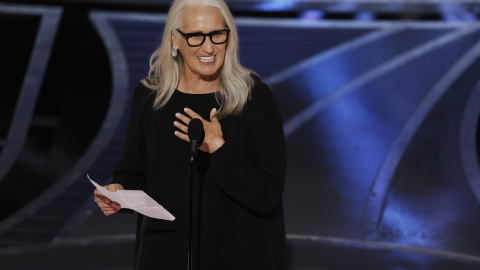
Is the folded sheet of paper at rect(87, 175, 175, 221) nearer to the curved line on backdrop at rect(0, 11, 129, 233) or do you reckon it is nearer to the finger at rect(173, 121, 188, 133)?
the finger at rect(173, 121, 188, 133)

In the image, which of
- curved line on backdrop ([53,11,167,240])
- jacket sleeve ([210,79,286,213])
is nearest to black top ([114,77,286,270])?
jacket sleeve ([210,79,286,213])

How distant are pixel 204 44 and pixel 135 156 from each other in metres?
0.40

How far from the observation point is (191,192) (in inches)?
68.4

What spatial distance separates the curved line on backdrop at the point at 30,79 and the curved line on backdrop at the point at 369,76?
219cm

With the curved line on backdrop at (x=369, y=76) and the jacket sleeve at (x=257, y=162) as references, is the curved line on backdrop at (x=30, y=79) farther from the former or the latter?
the jacket sleeve at (x=257, y=162)

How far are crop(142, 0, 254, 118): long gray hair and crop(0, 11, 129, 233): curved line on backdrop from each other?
279 centimetres

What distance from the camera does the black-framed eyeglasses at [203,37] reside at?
1.87m

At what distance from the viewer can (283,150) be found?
6.13 ft

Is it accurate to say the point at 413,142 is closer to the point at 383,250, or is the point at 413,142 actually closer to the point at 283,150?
the point at 383,250

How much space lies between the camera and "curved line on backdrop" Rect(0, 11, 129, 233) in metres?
4.70

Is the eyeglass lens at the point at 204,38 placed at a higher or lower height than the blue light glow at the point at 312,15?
lower

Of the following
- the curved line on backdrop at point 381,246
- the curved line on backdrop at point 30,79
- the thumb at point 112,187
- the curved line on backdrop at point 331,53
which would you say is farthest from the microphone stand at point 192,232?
the curved line on backdrop at point 331,53

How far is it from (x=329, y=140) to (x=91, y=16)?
3.06m

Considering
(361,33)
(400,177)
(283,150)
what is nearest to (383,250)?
(400,177)
